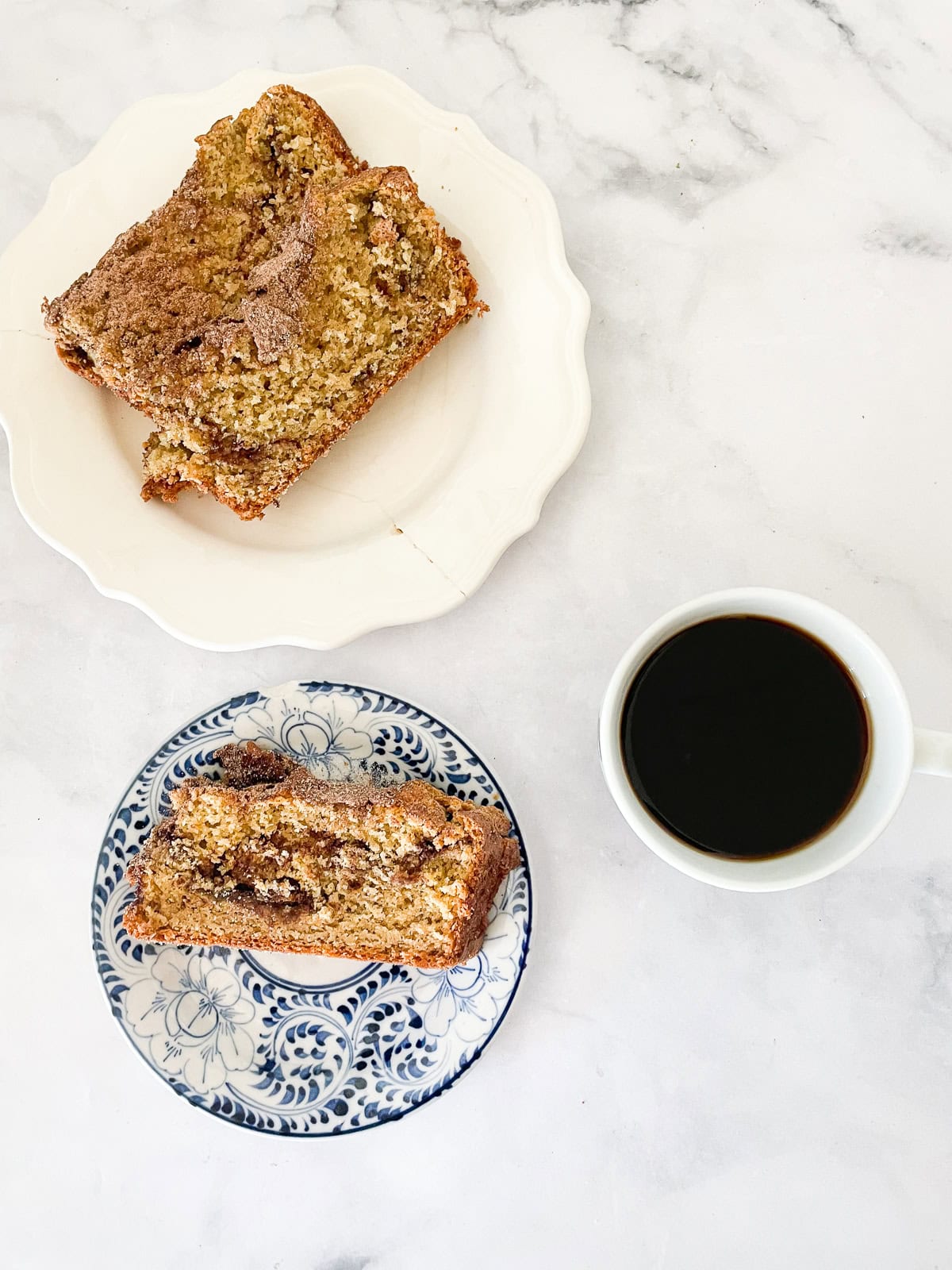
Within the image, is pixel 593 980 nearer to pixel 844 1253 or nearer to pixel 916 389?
pixel 844 1253

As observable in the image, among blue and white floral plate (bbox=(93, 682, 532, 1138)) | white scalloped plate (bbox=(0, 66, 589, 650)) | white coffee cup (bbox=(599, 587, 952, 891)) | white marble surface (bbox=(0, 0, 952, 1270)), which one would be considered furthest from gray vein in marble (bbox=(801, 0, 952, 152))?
blue and white floral plate (bbox=(93, 682, 532, 1138))

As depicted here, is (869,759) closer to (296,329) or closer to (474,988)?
(474,988)

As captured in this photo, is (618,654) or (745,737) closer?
(745,737)

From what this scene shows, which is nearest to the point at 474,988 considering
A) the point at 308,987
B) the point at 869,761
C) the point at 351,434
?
the point at 308,987

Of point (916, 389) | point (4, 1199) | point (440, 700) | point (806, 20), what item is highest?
point (806, 20)

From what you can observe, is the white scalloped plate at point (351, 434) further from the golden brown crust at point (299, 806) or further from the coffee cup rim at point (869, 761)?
the coffee cup rim at point (869, 761)

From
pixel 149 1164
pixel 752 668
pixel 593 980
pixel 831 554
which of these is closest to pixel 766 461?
pixel 831 554

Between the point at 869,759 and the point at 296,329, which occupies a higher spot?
the point at 296,329

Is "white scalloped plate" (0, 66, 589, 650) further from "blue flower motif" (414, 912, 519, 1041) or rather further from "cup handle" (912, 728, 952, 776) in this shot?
"cup handle" (912, 728, 952, 776)
